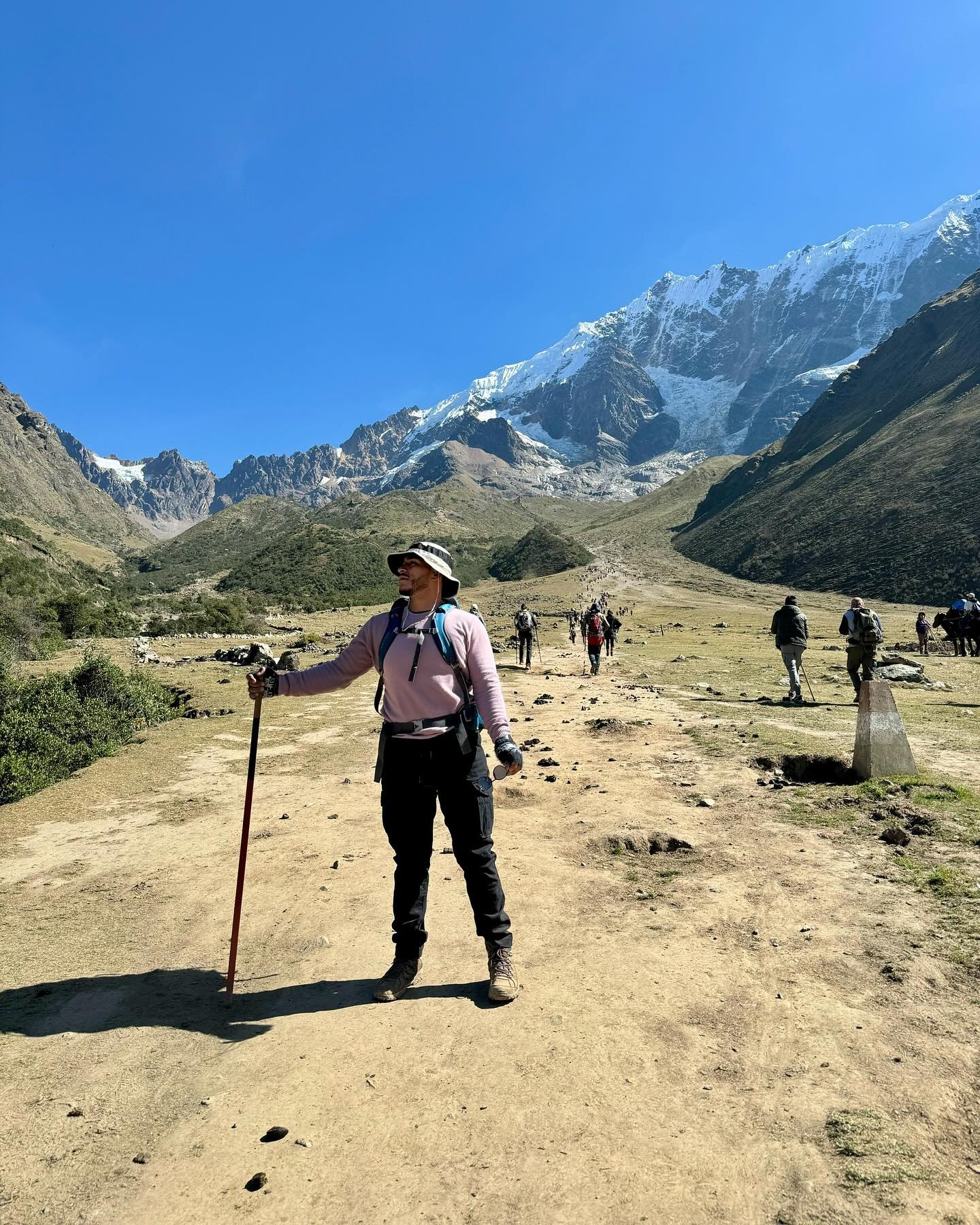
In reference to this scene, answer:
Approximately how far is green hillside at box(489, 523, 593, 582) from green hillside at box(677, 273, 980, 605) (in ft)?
89.5

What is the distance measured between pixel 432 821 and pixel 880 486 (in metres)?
129

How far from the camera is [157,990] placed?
4.69 m

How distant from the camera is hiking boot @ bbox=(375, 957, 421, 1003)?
442cm

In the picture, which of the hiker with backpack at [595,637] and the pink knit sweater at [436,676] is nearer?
the pink knit sweater at [436,676]

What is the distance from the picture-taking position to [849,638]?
1616cm

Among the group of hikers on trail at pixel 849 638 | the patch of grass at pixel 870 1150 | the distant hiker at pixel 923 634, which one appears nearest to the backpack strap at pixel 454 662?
the patch of grass at pixel 870 1150

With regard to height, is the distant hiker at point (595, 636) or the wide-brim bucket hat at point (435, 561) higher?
the wide-brim bucket hat at point (435, 561)

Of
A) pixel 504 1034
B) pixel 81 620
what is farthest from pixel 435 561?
pixel 81 620

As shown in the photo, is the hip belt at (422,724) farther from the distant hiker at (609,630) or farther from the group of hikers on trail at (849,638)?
the distant hiker at (609,630)

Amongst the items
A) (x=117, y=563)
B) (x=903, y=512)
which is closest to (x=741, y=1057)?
(x=903, y=512)

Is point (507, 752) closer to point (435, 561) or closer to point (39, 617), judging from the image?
point (435, 561)

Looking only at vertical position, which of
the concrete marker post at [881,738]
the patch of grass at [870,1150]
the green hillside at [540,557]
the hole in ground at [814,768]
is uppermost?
the green hillside at [540,557]

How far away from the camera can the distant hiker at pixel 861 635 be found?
15438 mm

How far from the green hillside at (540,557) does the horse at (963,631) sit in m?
121
